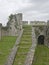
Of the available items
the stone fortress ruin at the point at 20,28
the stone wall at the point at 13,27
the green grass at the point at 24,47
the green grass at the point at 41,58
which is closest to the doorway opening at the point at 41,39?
the stone fortress ruin at the point at 20,28

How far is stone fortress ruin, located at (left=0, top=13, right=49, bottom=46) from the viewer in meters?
32.6

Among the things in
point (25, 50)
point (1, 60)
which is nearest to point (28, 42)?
point (25, 50)

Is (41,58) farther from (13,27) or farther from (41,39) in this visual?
(13,27)

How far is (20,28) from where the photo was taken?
112 ft

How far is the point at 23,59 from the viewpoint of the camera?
21.1 metres

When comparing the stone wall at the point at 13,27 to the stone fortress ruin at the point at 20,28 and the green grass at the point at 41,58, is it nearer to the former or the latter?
the stone fortress ruin at the point at 20,28

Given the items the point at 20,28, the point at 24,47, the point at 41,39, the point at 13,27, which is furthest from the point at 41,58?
the point at 13,27

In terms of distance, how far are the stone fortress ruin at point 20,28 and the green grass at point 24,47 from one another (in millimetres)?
1724

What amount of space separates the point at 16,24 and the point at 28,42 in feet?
40.1

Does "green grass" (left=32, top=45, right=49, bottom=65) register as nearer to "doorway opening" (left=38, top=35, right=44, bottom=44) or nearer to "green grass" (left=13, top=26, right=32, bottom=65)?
"green grass" (left=13, top=26, right=32, bottom=65)

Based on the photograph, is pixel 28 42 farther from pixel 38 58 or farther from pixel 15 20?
pixel 15 20

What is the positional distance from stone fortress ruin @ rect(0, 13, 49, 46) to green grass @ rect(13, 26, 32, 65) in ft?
5.66

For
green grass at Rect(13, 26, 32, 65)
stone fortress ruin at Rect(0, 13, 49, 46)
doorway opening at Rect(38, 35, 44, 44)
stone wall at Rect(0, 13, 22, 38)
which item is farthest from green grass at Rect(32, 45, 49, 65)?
stone wall at Rect(0, 13, 22, 38)

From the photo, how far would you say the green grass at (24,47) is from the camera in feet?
68.8
